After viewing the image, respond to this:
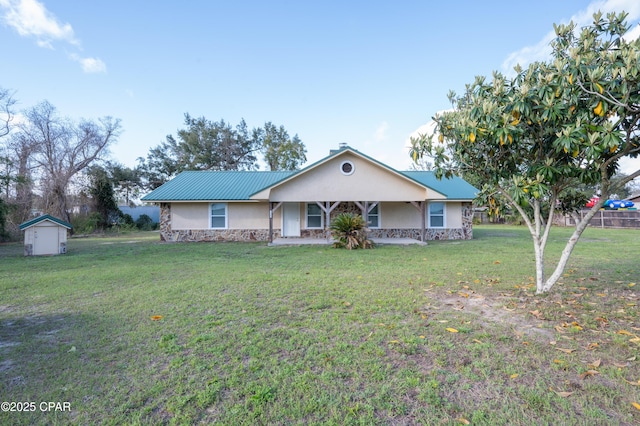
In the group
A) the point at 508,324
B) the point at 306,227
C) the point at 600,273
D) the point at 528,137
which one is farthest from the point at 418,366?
the point at 306,227

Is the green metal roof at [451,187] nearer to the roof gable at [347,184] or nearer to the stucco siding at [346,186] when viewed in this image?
the roof gable at [347,184]

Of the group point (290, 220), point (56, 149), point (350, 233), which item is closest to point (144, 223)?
point (56, 149)

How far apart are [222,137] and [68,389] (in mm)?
37070

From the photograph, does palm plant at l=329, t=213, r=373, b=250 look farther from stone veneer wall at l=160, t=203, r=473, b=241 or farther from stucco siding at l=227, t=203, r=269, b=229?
stucco siding at l=227, t=203, r=269, b=229

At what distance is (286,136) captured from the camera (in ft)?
128

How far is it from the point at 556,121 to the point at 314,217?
12.4 m

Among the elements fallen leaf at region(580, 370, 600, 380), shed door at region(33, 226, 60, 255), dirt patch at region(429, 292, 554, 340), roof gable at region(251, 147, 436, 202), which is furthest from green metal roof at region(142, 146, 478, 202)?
fallen leaf at region(580, 370, 600, 380)

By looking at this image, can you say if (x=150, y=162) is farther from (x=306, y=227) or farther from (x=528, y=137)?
(x=528, y=137)

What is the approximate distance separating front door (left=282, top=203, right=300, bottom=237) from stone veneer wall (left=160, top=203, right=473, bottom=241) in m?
0.31

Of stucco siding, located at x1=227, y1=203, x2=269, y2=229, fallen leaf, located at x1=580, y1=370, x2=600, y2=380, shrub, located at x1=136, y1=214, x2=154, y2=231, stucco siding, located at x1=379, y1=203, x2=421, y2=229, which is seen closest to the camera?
fallen leaf, located at x1=580, y1=370, x2=600, y2=380

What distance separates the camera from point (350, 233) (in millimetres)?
12500

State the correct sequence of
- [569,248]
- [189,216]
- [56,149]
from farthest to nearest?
[56,149] → [189,216] → [569,248]

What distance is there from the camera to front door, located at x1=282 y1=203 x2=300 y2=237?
52.7ft

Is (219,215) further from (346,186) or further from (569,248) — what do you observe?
(569,248)
